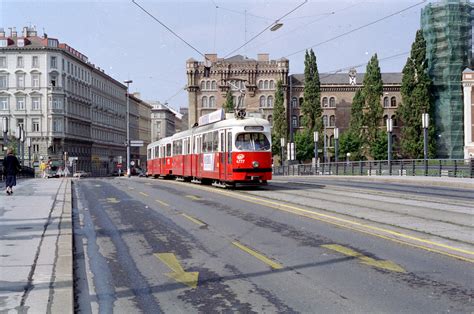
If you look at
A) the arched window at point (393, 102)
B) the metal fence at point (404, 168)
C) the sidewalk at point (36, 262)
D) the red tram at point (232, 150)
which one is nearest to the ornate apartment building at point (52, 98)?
the metal fence at point (404, 168)

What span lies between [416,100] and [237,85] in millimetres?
36730

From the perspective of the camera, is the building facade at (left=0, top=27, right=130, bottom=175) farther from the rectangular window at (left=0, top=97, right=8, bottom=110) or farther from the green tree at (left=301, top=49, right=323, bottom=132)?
the green tree at (left=301, top=49, right=323, bottom=132)

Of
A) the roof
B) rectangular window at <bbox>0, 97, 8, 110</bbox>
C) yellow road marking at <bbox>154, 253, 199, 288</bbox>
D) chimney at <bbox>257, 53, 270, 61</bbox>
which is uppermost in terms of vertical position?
chimney at <bbox>257, 53, 270, 61</bbox>

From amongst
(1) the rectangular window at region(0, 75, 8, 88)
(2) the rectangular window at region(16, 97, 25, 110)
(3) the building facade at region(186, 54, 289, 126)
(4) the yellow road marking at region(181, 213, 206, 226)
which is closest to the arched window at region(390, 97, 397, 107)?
(3) the building facade at region(186, 54, 289, 126)

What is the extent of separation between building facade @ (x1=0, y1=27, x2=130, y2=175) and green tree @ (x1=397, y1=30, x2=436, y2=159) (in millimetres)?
48272

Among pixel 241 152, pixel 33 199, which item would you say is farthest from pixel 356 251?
pixel 241 152

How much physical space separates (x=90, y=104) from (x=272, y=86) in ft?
114

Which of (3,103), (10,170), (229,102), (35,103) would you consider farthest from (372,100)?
(10,170)

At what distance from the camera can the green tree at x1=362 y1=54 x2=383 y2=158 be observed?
86812mm

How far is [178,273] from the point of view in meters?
7.92

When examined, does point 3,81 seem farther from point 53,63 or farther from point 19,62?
point 53,63

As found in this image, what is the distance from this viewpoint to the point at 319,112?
302 ft

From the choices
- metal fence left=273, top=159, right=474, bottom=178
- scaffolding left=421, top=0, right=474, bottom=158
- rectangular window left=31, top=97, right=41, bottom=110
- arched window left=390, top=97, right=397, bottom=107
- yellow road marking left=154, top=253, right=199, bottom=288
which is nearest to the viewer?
yellow road marking left=154, top=253, right=199, bottom=288

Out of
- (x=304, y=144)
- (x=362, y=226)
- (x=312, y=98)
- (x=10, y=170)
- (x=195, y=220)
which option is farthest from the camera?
(x=312, y=98)
